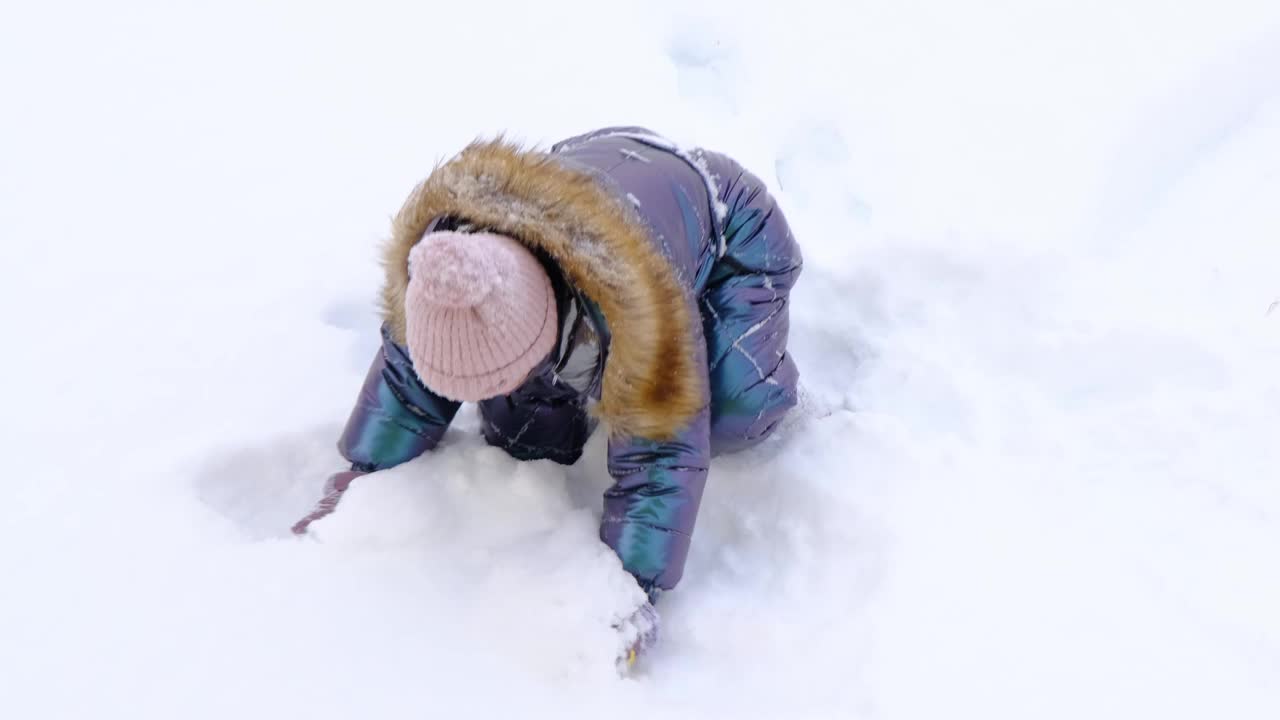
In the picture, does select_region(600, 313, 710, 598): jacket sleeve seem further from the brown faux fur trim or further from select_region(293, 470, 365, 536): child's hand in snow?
select_region(293, 470, 365, 536): child's hand in snow

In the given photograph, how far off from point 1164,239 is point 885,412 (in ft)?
2.64

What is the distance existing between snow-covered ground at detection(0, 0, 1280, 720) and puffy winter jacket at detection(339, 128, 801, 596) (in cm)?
7

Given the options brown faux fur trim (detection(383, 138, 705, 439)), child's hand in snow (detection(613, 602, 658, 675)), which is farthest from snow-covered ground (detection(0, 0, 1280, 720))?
brown faux fur trim (detection(383, 138, 705, 439))

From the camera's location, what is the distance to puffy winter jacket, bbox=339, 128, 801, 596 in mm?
832

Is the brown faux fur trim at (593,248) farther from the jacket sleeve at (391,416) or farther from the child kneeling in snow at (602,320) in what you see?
the jacket sleeve at (391,416)

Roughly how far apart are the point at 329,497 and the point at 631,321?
47 cm

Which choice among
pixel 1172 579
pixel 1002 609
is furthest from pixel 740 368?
pixel 1172 579

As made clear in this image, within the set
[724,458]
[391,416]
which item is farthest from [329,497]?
[724,458]

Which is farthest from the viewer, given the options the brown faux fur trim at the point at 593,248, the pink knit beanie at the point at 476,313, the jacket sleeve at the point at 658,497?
the jacket sleeve at the point at 658,497

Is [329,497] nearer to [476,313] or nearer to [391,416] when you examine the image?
[391,416]

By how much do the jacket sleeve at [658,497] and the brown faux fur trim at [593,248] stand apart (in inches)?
1.7

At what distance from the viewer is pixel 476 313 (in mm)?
713

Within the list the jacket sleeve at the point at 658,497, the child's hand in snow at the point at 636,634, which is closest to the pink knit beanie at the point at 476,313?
the jacket sleeve at the point at 658,497

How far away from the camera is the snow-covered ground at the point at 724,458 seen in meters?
0.90
